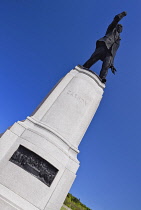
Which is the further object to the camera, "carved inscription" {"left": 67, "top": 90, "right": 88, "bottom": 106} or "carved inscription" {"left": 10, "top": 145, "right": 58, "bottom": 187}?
"carved inscription" {"left": 67, "top": 90, "right": 88, "bottom": 106}

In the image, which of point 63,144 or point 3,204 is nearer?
point 3,204

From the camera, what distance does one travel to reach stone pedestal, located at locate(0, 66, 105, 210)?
4414mm

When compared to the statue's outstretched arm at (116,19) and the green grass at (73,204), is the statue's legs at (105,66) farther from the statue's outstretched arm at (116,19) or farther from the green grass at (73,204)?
the green grass at (73,204)

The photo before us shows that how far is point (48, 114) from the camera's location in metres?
5.86

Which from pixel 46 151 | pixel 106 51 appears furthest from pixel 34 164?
pixel 106 51

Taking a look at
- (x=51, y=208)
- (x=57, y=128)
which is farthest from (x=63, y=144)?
(x=51, y=208)

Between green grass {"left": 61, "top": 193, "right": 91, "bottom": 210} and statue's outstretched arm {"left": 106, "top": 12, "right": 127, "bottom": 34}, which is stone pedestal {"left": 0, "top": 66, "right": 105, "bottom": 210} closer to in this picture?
statue's outstretched arm {"left": 106, "top": 12, "right": 127, "bottom": 34}

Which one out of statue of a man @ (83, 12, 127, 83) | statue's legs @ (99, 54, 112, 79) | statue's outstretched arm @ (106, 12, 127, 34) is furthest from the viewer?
statue's outstretched arm @ (106, 12, 127, 34)

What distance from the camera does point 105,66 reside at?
809 cm

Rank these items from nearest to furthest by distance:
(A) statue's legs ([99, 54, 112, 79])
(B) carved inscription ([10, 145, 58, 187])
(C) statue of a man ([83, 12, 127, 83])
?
1. (B) carved inscription ([10, 145, 58, 187])
2. (A) statue's legs ([99, 54, 112, 79])
3. (C) statue of a man ([83, 12, 127, 83])

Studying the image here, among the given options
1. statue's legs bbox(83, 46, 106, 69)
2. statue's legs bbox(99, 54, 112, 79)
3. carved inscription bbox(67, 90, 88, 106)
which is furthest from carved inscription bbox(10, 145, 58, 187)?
statue's legs bbox(83, 46, 106, 69)

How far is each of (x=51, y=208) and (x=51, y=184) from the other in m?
0.52

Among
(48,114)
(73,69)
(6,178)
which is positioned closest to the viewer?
(6,178)

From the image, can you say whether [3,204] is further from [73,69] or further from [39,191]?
[73,69]
